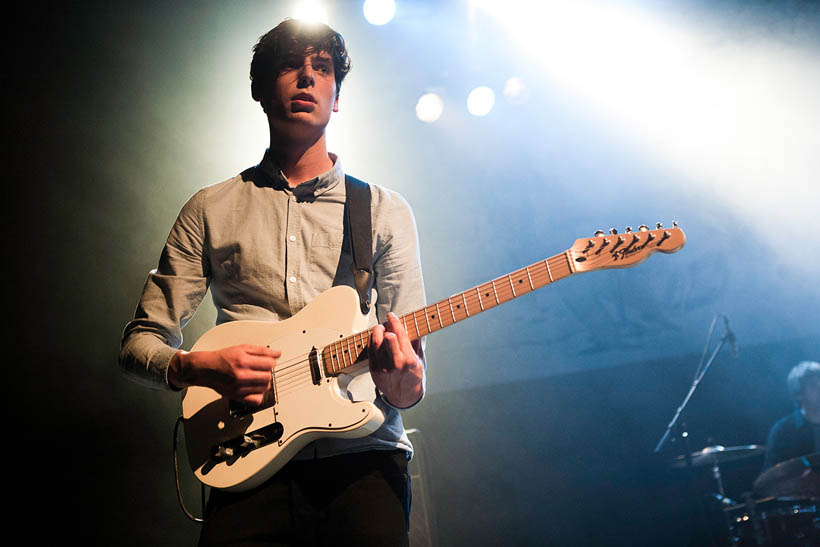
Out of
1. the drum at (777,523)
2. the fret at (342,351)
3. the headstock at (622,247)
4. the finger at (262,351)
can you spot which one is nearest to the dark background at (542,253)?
the drum at (777,523)

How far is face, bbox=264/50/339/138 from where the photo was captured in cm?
213

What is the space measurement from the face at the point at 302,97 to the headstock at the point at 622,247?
1.11 metres

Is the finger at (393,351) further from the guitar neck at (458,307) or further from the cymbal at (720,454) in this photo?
the cymbal at (720,454)

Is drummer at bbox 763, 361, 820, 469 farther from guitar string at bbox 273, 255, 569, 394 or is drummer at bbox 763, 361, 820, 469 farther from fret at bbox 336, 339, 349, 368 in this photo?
fret at bbox 336, 339, 349, 368

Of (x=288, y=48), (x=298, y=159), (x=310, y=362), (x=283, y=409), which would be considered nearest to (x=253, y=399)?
(x=283, y=409)

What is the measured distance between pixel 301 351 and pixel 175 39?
2.90 metres

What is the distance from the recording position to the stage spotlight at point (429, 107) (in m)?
5.18

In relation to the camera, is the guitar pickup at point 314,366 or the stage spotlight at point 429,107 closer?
the guitar pickup at point 314,366

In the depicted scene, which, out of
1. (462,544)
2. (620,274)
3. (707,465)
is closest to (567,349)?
(620,274)

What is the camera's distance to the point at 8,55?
9.66 ft

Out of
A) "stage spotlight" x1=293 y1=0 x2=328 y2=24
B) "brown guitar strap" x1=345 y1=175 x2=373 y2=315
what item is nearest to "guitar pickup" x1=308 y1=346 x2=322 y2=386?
"brown guitar strap" x1=345 y1=175 x2=373 y2=315

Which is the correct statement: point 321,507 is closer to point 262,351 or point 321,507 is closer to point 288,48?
point 262,351

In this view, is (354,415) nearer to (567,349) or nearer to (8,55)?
(8,55)

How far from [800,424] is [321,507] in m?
4.83
